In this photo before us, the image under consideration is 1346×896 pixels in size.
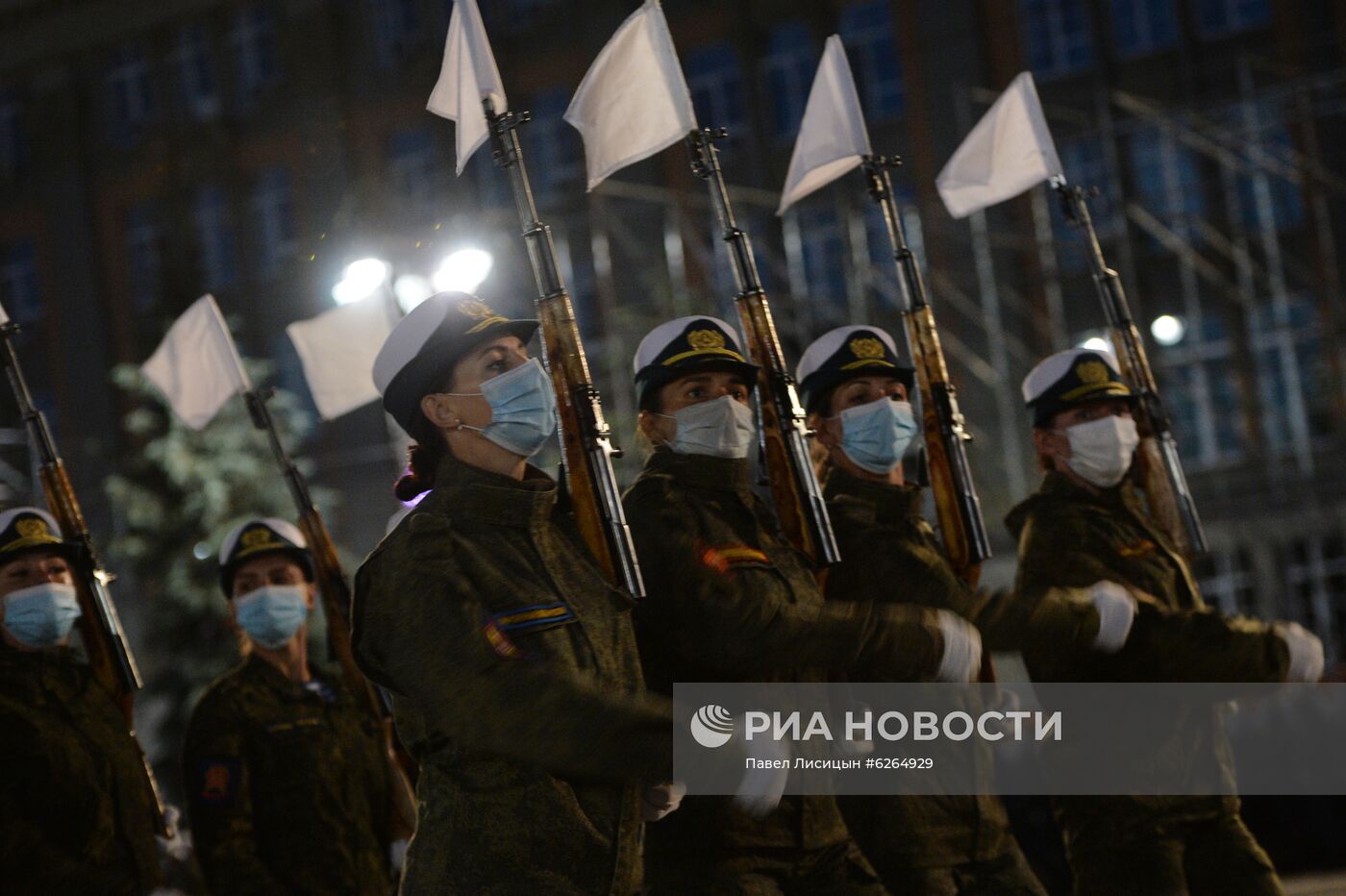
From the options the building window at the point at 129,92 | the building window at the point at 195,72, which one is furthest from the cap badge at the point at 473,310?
the building window at the point at 129,92

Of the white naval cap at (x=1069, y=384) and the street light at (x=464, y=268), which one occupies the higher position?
the street light at (x=464, y=268)

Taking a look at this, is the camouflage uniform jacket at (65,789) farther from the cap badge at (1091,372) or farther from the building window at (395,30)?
the building window at (395,30)

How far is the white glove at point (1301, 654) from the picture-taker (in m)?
5.03

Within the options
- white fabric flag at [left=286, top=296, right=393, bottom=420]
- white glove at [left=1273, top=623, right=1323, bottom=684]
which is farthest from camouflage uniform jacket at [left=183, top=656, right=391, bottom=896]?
white glove at [left=1273, top=623, right=1323, bottom=684]

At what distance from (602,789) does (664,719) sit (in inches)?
8.8

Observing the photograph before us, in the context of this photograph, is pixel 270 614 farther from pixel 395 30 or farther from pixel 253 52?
pixel 253 52

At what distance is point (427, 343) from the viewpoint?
3486 mm

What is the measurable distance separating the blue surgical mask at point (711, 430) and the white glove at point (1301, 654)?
186 centimetres

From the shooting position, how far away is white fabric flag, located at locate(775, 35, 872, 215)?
241 inches

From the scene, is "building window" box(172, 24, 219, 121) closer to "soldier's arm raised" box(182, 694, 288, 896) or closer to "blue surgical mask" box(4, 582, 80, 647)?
"blue surgical mask" box(4, 582, 80, 647)

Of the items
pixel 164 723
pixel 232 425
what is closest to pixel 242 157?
pixel 232 425

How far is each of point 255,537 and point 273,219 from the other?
20078mm

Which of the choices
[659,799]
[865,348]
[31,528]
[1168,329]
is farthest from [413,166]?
[659,799]

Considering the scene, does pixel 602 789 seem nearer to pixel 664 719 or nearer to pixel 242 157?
pixel 664 719
